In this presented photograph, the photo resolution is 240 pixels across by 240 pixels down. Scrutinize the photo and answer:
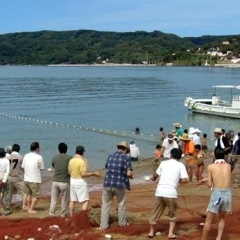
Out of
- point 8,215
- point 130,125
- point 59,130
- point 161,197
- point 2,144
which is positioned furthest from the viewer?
point 130,125

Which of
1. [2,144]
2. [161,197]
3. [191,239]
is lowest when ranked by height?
[2,144]

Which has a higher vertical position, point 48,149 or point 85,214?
point 85,214

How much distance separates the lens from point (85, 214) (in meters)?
10.0

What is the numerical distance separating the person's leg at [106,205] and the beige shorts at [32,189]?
8.47 feet

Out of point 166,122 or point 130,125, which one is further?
point 166,122

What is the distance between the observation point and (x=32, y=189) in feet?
38.6

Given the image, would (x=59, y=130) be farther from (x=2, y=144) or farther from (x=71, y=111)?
(x=71, y=111)

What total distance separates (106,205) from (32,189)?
2768 millimetres

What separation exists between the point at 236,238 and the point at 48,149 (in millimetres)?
23684

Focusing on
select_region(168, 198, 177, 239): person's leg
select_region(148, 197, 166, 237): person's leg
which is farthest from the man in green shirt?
select_region(168, 198, 177, 239): person's leg

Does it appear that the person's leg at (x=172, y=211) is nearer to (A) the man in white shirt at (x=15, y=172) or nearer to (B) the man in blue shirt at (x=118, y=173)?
(B) the man in blue shirt at (x=118, y=173)

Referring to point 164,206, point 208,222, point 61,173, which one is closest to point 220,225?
point 208,222

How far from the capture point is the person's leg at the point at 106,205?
9508 mm

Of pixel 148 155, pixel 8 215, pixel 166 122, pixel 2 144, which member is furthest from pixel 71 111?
pixel 8 215
